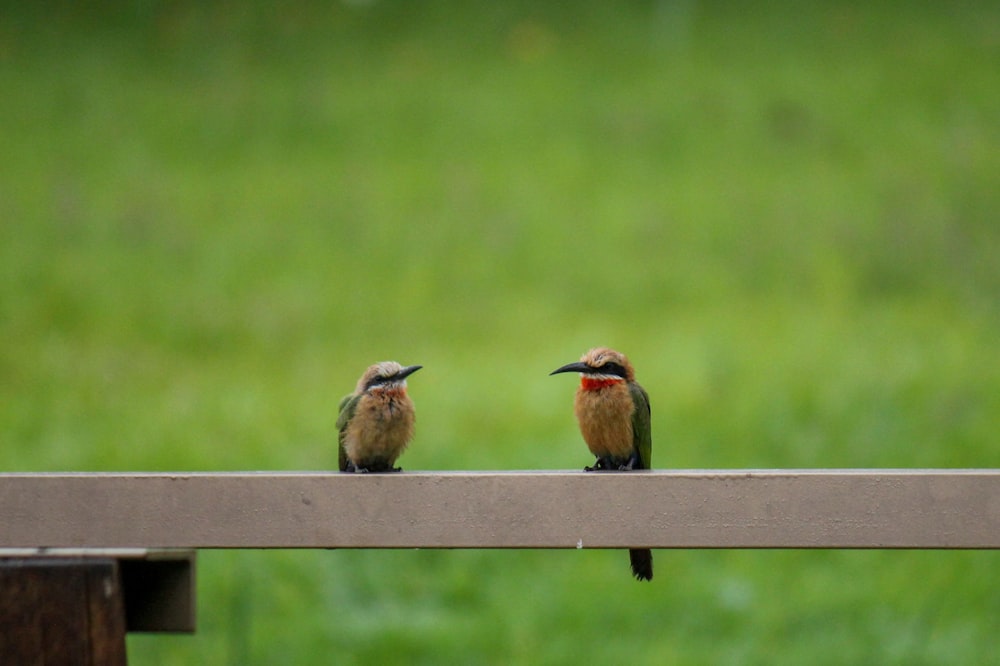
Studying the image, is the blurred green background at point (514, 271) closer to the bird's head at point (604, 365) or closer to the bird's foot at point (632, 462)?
the bird's foot at point (632, 462)

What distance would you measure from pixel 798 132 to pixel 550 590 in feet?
29.0

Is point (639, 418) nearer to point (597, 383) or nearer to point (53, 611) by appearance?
point (597, 383)

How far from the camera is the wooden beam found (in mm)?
2830

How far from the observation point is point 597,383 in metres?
4.30

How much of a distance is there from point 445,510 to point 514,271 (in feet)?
32.6

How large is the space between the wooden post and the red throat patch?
1.95m

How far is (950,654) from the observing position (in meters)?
7.25

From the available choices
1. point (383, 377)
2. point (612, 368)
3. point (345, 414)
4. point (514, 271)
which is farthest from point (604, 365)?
point (514, 271)

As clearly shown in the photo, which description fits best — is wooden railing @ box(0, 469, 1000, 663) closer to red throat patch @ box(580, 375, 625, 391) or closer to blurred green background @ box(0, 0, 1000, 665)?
red throat patch @ box(580, 375, 625, 391)

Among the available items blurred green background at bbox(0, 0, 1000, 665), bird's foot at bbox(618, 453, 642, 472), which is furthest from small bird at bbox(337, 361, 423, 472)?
blurred green background at bbox(0, 0, 1000, 665)

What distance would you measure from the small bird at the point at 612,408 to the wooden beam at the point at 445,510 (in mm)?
1327

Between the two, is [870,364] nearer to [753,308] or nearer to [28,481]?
[753,308]

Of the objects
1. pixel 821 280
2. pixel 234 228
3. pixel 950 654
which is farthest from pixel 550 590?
pixel 234 228

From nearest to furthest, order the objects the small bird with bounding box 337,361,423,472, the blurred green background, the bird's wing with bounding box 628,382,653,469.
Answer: the small bird with bounding box 337,361,423,472, the bird's wing with bounding box 628,382,653,469, the blurred green background
